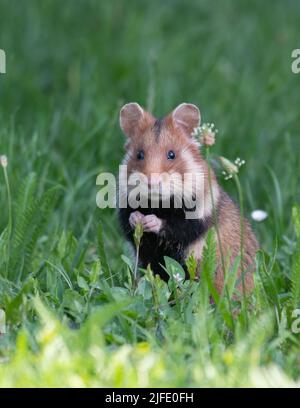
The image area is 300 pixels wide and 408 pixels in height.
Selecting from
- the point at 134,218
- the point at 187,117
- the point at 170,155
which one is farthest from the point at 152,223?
the point at 187,117

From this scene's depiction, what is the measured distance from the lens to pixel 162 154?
4973 millimetres

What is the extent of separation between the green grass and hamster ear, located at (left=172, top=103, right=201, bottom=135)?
26.2 inches

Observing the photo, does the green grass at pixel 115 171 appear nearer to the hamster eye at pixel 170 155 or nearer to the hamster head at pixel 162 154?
the hamster head at pixel 162 154

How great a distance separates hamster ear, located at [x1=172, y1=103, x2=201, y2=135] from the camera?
5180 mm

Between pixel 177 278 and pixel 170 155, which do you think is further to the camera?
pixel 170 155

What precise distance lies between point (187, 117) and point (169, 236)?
0.65m

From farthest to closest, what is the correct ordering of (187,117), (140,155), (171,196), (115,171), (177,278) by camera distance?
(115,171)
(187,117)
(140,155)
(171,196)
(177,278)

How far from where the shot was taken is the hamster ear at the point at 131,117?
523 cm

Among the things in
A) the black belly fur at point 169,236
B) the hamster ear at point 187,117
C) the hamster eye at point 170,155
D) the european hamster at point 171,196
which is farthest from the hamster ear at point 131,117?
the black belly fur at point 169,236

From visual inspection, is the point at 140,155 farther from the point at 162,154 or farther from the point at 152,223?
the point at 152,223

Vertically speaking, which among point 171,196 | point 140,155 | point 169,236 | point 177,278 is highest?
point 140,155

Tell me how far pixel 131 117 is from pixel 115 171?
57.9 inches

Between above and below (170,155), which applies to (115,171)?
above

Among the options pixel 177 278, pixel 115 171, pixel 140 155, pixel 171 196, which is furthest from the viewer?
pixel 115 171
